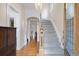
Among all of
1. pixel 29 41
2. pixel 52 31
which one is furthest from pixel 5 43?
pixel 52 31

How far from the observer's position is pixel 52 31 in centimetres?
166

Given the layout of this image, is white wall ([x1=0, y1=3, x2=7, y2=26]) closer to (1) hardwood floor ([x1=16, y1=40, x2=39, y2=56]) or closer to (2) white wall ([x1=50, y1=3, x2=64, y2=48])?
(1) hardwood floor ([x1=16, y1=40, x2=39, y2=56])

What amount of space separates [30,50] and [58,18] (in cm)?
51

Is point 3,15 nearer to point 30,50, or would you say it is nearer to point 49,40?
point 30,50

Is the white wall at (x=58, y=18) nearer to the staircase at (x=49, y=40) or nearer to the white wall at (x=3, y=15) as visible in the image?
the staircase at (x=49, y=40)

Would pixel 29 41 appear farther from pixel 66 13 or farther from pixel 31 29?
pixel 66 13

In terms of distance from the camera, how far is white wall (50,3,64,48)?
1609mm

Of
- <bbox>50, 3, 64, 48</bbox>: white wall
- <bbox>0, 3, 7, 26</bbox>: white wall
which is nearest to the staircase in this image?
<bbox>50, 3, 64, 48</bbox>: white wall

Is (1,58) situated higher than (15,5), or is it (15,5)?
(15,5)

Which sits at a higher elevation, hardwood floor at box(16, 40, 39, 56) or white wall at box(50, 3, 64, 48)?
white wall at box(50, 3, 64, 48)

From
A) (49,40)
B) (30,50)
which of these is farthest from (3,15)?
(49,40)

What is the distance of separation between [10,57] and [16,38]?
9.2 inches

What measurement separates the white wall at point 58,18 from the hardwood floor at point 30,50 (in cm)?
31

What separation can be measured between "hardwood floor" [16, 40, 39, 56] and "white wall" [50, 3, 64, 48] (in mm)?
306
